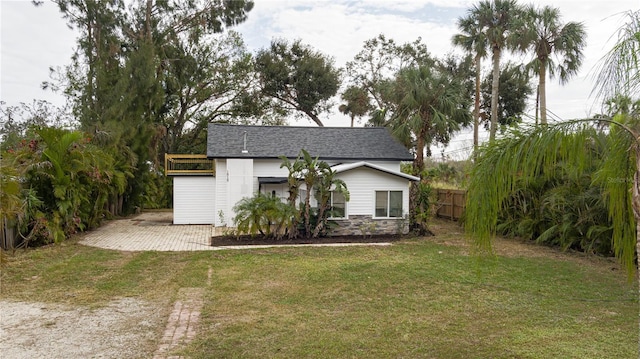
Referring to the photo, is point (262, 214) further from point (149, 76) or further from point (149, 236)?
point (149, 76)

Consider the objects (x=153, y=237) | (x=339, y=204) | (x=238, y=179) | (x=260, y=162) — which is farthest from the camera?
(x=260, y=162)

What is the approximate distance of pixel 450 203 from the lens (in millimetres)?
19875

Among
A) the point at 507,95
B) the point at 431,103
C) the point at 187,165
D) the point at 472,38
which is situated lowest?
the point at 187,165

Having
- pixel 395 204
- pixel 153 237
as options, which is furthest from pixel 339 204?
pixel 153 237

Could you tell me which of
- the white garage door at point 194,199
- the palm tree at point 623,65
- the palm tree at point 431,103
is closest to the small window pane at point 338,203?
the palm tree at point 431,103

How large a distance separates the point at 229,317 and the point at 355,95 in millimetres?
26165

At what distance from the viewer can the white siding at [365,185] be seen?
48.5 ft

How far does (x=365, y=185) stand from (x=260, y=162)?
4868 millimetres

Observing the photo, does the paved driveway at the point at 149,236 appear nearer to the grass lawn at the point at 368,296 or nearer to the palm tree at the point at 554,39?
the grass lawn at the point at 368,296

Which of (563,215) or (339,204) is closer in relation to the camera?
(563,215)

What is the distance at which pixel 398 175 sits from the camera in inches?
583

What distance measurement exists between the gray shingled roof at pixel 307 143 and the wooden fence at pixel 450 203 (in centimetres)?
299

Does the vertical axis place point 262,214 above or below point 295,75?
below

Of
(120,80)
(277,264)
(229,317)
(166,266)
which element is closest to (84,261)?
(166,266)
